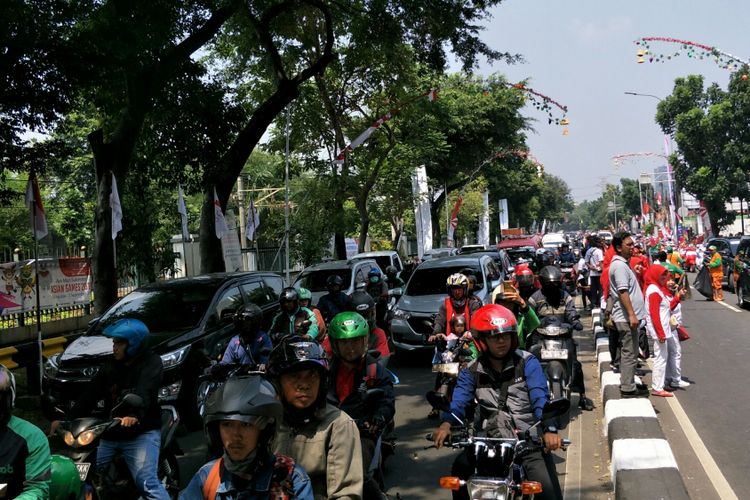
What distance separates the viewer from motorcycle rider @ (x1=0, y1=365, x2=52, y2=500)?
2943 mm

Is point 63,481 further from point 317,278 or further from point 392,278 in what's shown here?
point 392,278

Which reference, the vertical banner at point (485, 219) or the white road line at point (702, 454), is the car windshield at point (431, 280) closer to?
the white road line at point (702, 454)

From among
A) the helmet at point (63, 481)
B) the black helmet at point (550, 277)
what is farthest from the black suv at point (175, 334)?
the black helmet at point (550, 277)

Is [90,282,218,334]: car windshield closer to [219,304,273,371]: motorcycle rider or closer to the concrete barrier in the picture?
[219,304,273,371]: motorcycle rider

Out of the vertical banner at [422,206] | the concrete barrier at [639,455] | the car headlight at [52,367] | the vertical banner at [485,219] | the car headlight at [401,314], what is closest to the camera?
the concrete barrier at [639,455]

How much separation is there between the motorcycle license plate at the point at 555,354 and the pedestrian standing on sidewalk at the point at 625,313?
1.12 meters

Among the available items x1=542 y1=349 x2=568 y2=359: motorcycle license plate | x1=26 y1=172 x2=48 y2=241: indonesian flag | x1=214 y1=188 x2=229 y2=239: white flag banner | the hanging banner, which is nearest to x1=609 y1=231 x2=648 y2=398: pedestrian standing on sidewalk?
x1=542 y1=349 x2=568 y2=359: motorcycle license plate

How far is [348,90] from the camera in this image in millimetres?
22734

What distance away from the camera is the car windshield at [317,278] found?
550 inches

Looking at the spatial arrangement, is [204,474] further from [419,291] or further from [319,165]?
[319,165]

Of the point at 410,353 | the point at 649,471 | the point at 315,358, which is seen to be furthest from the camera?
the point at 410,353

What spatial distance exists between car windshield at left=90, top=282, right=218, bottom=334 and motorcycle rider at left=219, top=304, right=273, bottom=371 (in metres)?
2.07

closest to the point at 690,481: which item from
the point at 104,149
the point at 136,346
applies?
the point at 136,346

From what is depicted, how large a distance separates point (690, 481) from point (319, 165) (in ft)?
61.5
